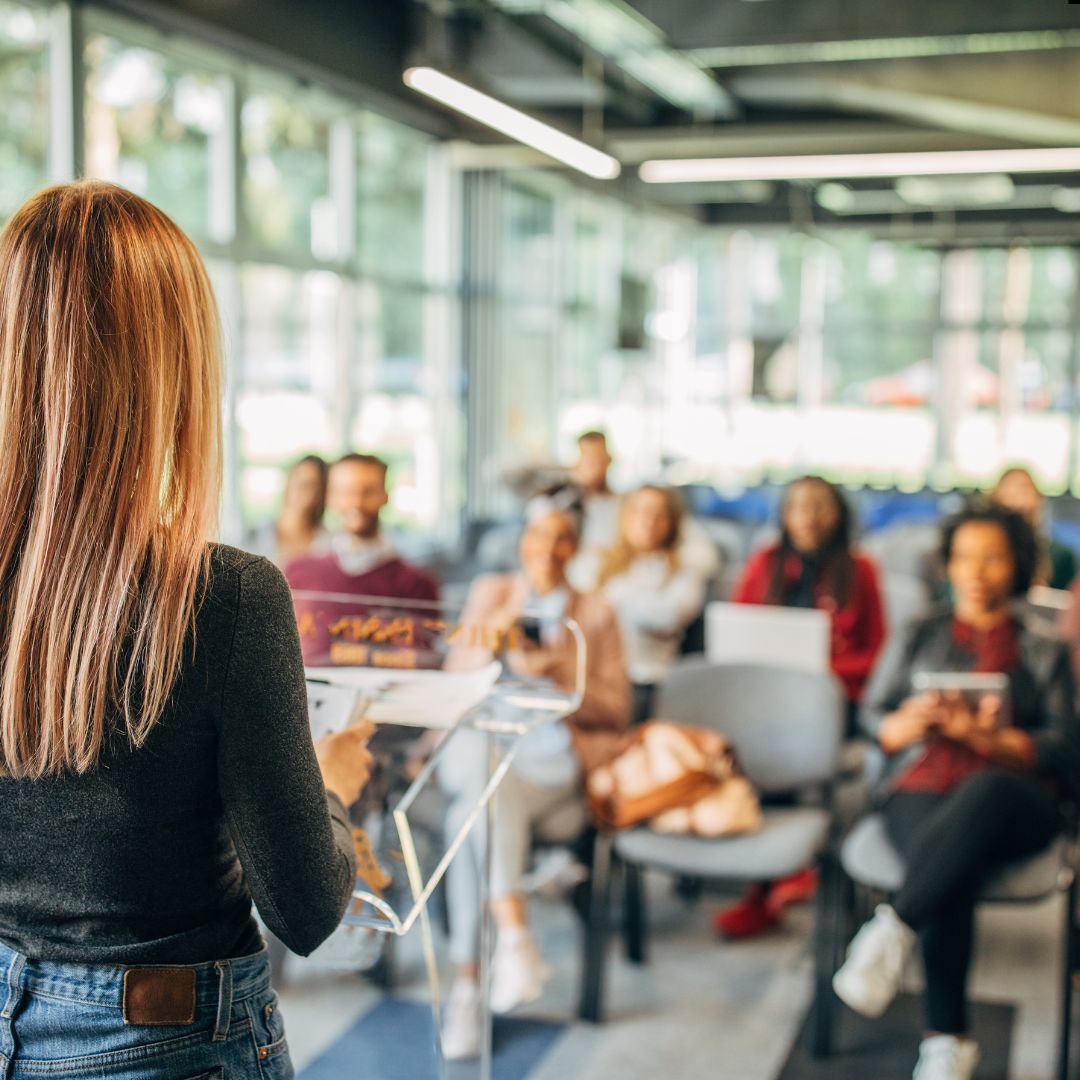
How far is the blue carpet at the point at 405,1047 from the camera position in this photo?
2.56 metres

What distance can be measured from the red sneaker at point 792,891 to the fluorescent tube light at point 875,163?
Result: 4.02 metres

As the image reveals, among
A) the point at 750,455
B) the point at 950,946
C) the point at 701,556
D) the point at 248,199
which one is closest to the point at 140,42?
the point at 248,199

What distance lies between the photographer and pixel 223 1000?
1.22 meters

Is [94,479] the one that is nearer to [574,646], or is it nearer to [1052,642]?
[574,646]

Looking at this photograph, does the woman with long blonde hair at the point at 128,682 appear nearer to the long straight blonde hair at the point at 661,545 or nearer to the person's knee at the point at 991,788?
the person's knee at the point at 991,788

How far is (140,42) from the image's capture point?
590 cm

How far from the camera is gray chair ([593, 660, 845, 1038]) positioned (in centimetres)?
337

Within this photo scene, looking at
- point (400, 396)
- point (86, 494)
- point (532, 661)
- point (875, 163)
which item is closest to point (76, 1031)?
point (86, 494)

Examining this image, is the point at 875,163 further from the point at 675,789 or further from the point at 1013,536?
the point at 675,789

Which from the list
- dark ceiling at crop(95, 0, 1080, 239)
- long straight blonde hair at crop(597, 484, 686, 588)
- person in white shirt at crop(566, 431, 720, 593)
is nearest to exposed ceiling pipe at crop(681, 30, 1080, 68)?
dark ceiling at crop(95, 0, 1080, 239)

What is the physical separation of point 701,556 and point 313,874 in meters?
4.38

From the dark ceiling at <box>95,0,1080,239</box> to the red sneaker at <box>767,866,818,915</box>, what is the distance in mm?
3248

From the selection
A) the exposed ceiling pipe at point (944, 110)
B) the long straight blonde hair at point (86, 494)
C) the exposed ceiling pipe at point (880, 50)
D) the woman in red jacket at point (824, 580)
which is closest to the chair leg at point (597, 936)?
the woman in red jacket at point (824, 580)

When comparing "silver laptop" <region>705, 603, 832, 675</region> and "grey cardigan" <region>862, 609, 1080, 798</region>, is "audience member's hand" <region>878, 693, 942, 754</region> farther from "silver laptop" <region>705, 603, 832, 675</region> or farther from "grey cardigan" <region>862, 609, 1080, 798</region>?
"silver laptop" <region>705, 603, 832, 675</region>
